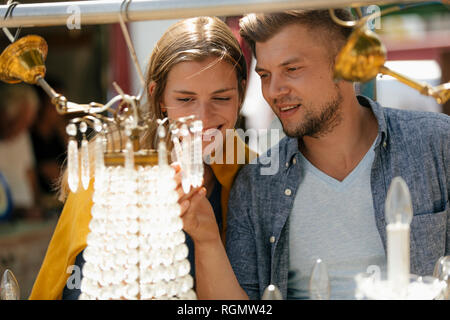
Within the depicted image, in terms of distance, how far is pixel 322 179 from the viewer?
1822 mm

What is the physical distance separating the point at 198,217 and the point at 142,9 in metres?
0.53

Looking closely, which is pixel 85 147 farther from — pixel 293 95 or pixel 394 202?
pixel 293 95

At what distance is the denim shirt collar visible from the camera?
68.9 inches

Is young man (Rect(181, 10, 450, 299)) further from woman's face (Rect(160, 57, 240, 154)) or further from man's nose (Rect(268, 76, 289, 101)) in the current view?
woman's face (Rect(160, 57, 240, 154))

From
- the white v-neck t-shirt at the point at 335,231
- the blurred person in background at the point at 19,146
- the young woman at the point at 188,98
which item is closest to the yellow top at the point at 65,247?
the young woman at the point at 188,98

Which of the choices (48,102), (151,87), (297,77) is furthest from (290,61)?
(48,102)

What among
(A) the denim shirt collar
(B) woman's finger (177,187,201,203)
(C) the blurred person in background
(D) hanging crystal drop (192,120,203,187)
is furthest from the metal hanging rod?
(C) the blurred person in background

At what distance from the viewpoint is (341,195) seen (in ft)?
5.84

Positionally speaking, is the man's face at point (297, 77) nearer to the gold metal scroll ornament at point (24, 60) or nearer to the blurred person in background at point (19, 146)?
the gold metal scroll ornament at point (24, 60)

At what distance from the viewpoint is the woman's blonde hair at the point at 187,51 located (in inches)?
69.0

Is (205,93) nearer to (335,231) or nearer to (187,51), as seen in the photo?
(187,51)

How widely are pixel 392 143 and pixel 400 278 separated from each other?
2.78ft

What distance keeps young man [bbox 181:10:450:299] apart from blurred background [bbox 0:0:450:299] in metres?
2.78
